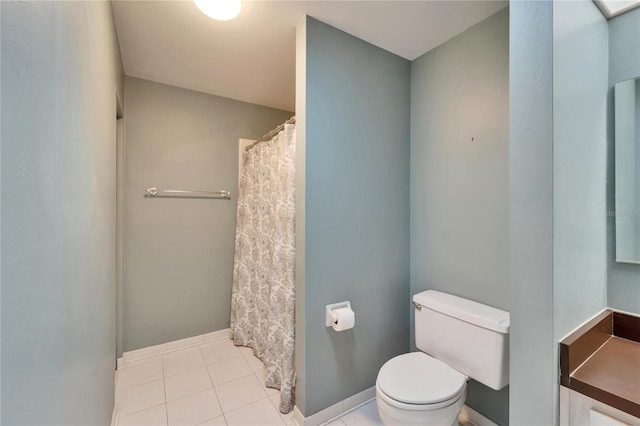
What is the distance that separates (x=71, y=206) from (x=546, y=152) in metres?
1.35

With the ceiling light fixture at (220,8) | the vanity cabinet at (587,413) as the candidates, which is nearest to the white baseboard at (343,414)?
the vanity cabinet at (587,413)

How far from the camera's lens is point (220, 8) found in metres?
1.39

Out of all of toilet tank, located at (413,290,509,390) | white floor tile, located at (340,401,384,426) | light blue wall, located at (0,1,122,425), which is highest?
light blue wall, located at (0,1,122,425)

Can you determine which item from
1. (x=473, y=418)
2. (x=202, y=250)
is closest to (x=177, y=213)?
(x=202, y=250)

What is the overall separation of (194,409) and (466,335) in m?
1.69

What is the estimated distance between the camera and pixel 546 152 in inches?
31.0

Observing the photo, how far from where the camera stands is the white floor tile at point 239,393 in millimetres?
1750

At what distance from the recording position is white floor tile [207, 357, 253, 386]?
202 cm

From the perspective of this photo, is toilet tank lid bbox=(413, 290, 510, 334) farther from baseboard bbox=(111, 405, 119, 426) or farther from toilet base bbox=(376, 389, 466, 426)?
baseboard bbox=(111, 405, 119, 426)

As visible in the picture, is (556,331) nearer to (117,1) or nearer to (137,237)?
(117,1)

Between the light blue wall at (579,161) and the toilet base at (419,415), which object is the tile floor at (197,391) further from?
the light blue wall at (579,161)

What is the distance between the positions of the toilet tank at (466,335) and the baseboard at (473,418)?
0.40 m

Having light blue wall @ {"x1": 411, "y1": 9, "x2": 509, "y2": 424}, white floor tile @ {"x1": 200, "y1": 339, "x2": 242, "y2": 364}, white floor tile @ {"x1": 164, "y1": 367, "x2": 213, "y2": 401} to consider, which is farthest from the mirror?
white floor tile @ {"x1": 200, "y1": 339, "x2": 242, "y2": 364}

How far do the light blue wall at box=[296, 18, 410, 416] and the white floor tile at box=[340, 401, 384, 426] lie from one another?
0.11 metres
